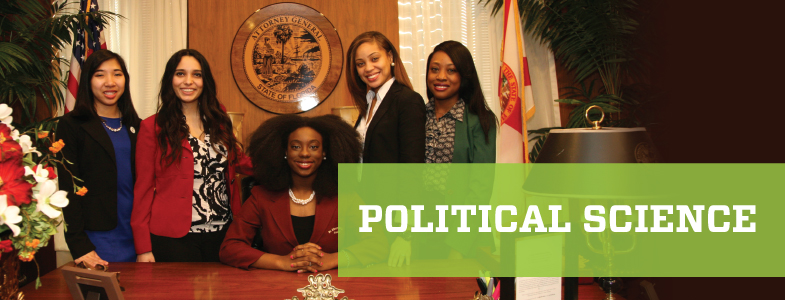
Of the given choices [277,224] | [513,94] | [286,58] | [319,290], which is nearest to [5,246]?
[319,290]

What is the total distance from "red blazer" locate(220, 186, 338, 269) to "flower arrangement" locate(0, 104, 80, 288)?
85 centimetres

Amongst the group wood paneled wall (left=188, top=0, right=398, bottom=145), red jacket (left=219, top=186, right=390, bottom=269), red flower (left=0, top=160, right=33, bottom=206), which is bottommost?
red jacket (left=219, top=186, right=390, bottom=269)

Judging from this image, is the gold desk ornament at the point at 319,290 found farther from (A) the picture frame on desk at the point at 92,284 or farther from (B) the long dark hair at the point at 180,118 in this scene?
(B) the long dark hair at the point at 180,118

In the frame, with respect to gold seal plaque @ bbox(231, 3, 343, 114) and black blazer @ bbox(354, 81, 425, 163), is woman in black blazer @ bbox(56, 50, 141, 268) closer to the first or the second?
black blazer @ bbox(354, 81, 425, 163)

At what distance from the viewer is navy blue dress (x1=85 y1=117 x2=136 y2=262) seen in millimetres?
2471

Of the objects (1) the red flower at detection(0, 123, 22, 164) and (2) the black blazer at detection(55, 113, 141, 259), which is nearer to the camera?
(1) the red flower at detection(0, 123, 22, 164)

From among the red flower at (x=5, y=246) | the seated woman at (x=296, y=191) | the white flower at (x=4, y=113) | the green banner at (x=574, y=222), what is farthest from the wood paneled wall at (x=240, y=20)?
the red flower at (x=5, y=246)

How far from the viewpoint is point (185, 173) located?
2.44 m

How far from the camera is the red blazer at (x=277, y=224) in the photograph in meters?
2.22

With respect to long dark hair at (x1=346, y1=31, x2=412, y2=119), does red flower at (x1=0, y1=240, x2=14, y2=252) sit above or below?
below

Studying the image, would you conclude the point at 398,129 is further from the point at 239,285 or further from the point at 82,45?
the point at 82,45

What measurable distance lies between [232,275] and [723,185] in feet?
6.59

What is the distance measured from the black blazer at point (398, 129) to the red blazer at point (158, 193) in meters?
0.91

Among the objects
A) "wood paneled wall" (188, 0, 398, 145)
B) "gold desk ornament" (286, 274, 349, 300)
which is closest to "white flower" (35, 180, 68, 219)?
"gold desk ornament" (286, 274, 349, 300)
